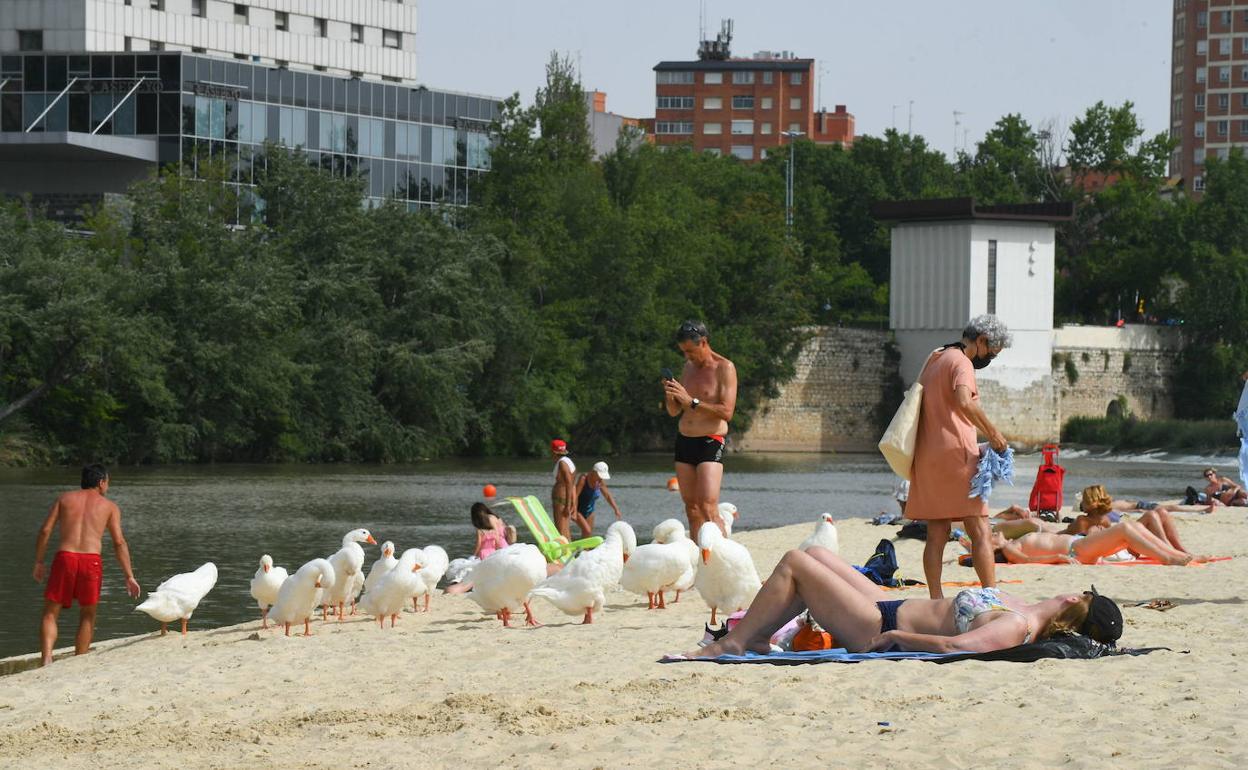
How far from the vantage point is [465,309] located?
156 ft

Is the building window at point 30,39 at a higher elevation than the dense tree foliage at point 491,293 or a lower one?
higher

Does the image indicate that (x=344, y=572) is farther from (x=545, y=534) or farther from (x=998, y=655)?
(x=998, y=655)

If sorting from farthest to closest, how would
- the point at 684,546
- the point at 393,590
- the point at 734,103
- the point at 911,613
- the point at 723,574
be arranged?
the point at 734,103 < the point at 393,590 < the point at 684,546 < the point at 723,574 < the point at 911,613

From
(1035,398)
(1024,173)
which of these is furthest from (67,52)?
(1024,173)

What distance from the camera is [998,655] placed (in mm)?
8188

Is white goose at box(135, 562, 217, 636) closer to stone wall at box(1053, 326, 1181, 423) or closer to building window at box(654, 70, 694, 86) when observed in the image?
stone wall at box(1053, 326, 1181, 423)

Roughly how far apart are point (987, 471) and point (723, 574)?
1.66 meters

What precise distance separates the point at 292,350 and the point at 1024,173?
40877 mm

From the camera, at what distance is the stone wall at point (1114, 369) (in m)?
63.1

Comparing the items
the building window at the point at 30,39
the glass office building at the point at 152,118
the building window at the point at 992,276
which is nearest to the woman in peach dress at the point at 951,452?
the glass office building at the point at 152,118

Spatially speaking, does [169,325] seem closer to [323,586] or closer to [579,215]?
[579,215]

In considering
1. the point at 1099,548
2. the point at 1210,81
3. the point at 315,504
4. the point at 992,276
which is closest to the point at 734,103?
the point at 1210,81

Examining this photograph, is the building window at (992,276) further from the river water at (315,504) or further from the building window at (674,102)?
the building window at (674,102)

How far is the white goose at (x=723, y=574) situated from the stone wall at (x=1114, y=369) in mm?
53070
